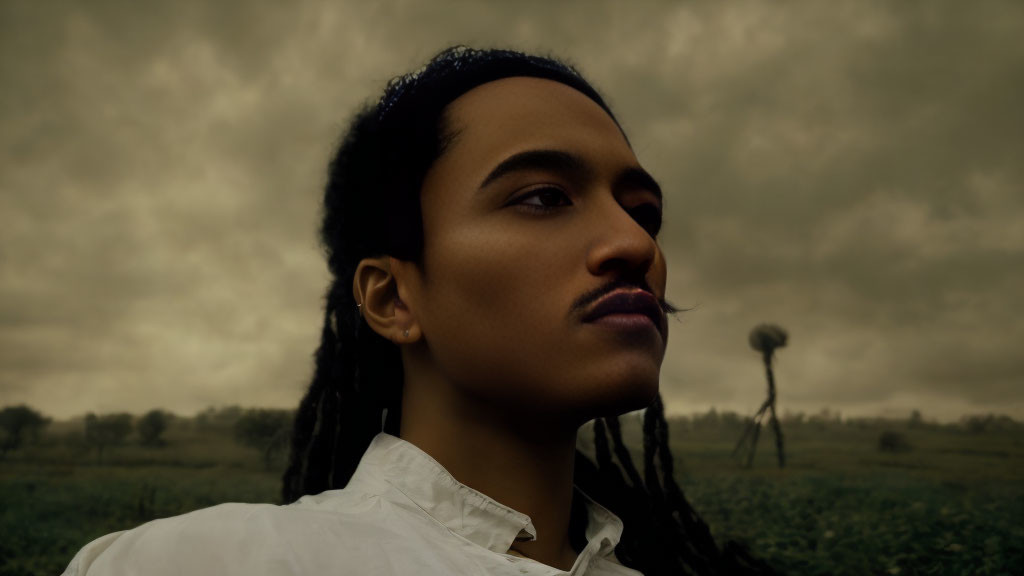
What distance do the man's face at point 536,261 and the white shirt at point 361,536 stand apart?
11.8 inches

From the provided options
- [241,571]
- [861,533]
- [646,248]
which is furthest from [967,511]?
[241,571]

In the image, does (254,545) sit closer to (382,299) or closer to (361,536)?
(361,536)

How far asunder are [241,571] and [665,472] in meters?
1.83

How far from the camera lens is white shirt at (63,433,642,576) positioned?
1556 mm

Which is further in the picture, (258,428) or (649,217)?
(258,428)

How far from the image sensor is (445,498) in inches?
78.2

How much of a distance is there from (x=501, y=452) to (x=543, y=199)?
749mm

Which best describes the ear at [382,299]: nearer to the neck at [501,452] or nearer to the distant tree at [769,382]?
the neck at [501,452]

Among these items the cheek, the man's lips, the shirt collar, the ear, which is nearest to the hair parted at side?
the ear

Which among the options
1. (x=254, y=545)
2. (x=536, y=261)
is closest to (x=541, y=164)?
(x=536, y=261)

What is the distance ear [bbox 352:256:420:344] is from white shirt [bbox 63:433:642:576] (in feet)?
1.11

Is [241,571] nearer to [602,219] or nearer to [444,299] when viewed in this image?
[444,299]

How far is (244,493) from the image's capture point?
12.6 feet

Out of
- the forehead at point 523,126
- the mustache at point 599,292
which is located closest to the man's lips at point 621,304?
the mustache at point 599,292
